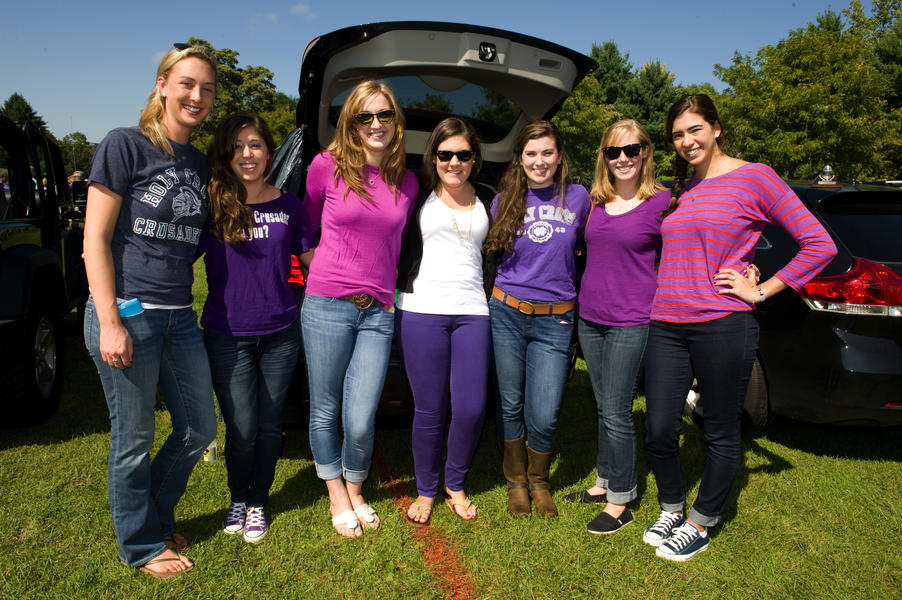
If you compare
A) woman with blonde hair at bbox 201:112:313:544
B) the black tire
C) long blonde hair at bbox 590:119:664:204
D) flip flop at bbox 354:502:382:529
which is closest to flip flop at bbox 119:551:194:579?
woman with blonde hair at bbox 201:112:313:544

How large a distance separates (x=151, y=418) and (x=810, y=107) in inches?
683

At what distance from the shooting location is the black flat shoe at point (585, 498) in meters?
3.14

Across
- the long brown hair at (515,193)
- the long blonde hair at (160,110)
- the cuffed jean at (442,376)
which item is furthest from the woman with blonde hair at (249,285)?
the long brown hair at (515,193)

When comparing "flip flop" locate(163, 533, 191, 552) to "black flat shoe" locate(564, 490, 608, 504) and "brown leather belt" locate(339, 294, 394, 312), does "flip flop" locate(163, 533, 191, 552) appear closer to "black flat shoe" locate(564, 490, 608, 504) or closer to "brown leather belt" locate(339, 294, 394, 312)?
"brown leather belt" locate(339, 294, 394, 312)

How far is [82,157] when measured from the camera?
309 ft

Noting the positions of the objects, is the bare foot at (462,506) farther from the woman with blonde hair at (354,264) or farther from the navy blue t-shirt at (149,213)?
the navy blue t-shirt at (149,213)

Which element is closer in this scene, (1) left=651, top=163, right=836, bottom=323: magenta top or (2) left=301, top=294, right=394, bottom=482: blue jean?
(1) left=651, top=163, right=836, bottom=323: magenta top

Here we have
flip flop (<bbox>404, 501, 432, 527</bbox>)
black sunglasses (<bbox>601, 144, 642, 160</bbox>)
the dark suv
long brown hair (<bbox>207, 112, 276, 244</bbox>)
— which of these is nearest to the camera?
long brown hair (<bbox>207, 112, 276, 244</bbox>)

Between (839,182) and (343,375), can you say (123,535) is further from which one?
(839,182)

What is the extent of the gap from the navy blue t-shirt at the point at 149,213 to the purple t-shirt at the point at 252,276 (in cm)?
18

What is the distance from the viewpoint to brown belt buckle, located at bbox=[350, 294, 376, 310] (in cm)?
257

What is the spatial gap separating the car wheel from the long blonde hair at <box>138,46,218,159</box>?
2219 millimetres

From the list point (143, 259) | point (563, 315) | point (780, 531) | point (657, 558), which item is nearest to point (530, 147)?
point (563, 315)

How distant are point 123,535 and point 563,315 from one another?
214 centimetres
